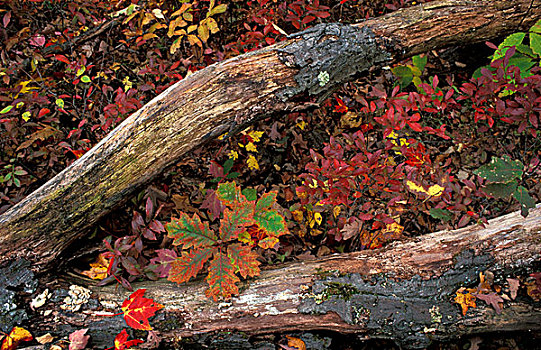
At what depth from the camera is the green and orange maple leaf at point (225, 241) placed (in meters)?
2.33

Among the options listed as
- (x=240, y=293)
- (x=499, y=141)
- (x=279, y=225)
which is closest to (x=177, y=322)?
(x=240, y=293)

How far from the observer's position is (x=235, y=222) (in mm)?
2459

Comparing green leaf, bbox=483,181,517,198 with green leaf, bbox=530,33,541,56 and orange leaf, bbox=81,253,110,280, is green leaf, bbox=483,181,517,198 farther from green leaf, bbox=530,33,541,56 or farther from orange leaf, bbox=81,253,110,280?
orange leaf, bbox=81,253,110,280

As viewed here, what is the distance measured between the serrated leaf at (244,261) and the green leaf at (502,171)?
1.66 metres

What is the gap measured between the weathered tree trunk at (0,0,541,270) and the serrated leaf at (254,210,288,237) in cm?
64

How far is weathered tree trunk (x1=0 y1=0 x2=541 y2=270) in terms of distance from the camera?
2402 mm

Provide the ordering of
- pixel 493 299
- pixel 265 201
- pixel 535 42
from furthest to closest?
pixel 535 42
pixel 265 201
pixel 493 299

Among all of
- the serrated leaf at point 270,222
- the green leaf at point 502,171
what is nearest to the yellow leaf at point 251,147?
the serrated leaf at point 270,222

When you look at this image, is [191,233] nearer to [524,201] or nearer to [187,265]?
[187,265]

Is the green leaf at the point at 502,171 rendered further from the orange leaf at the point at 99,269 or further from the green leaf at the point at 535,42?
the orange leaf at the point at 99,269

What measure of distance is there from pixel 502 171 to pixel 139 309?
259cm

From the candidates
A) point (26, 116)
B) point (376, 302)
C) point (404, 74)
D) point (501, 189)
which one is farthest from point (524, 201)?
point (26, 116)

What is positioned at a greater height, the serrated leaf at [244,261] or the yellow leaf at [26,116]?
the yellow leaf at [26,116]

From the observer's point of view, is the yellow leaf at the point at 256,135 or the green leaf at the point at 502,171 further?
the yellow leaf at the point at 256,135
